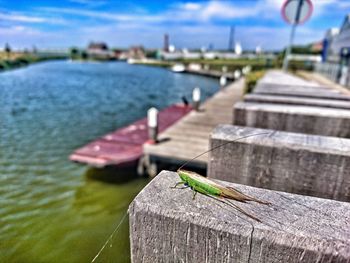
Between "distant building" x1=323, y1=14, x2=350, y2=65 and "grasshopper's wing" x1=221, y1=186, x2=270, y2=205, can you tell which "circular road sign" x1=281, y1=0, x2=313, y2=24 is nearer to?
"distant building" x1=323, y1=14, x2=350, y2=65

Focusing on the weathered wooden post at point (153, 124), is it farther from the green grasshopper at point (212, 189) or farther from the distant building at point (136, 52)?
the distant building at point (136, 52)

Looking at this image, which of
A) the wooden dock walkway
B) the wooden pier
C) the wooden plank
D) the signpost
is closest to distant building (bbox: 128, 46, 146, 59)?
the signpost

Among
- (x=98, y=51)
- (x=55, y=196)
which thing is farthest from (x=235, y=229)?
(x=98, y=51)

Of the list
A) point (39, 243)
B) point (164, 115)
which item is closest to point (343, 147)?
point (39, 243)

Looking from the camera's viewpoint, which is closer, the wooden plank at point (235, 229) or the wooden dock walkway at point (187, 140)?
the wooden plank at point (235, 229)

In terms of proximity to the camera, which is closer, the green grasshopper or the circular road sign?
the green grasshopper

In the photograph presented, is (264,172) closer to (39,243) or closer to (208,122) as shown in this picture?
(39,243)

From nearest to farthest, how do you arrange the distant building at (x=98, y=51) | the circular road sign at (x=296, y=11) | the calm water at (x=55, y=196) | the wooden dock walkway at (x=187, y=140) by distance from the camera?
the calm water at (x=55, y=196), the wooden dock walkway at (x=187, y=140), the circular road sign at (x=296, y=11), the distant building at (x=98, y=51)

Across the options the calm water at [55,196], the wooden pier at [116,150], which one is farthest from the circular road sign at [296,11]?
the calm water at [55,196]
